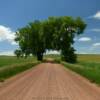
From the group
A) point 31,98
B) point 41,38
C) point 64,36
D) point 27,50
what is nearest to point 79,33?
point 64,36

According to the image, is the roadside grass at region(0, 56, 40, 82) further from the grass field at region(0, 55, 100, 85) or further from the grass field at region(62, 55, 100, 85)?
the grass field at region(62, 55, 100, 85)

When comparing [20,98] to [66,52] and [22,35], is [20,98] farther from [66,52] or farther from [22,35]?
[22,35]

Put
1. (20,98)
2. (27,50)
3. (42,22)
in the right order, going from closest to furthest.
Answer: (20,98) < (42,22) < (27,50)

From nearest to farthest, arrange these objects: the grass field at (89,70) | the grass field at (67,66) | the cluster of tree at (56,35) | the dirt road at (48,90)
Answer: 1. the dirt road at (48,90)
2. the grass field at (89,70)
3. the grass field at (67,66)
4. the cluster of tree at (56,35)

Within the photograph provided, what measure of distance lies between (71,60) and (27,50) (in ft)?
54.2

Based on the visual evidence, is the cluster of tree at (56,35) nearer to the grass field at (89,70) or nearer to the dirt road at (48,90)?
the grass field at (89,70)

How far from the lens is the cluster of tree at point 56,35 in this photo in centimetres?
8562

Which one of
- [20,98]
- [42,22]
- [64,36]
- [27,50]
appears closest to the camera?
[20,98]

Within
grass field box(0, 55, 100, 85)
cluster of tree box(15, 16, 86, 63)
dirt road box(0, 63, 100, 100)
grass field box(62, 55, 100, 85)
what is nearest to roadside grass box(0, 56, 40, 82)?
grass field box(0, 55, 100, 85)

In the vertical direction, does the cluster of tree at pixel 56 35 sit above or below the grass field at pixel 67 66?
above

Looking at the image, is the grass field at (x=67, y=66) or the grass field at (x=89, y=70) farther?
the grass field at (x=67, y=66)

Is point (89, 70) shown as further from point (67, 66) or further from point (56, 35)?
point (56, 35)

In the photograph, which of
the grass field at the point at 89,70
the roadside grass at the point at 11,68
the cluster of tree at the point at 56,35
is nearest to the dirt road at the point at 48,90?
the grass field at the point at 89,70

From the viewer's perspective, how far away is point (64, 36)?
8556cm
